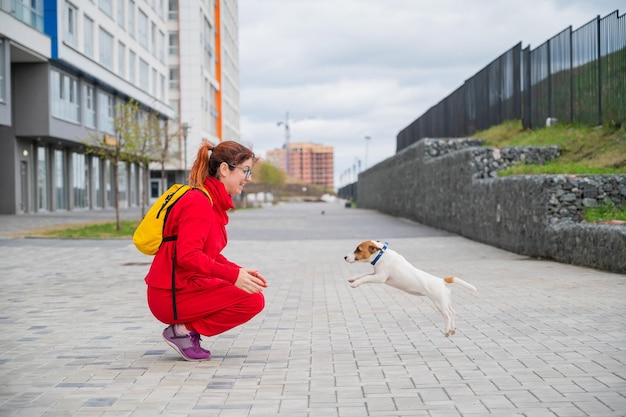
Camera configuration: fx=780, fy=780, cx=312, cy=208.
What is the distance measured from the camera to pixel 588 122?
64.8 ft

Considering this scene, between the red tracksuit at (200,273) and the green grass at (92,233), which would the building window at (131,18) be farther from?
the red tracksuit at (200,273)

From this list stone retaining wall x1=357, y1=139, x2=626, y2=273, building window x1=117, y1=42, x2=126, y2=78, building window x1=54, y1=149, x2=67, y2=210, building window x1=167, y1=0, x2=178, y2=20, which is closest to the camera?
stone retaining wall x1=357, y1=139, x2=626, y2=273

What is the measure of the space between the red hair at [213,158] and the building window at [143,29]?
4790cm

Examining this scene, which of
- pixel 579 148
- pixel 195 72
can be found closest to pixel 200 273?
pixel 579 148

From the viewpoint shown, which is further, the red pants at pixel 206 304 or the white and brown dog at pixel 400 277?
the white and brown dog at pixel 400 277

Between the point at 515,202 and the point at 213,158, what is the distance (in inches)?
460

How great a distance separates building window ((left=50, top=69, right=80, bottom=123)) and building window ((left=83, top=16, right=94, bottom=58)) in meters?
2.11

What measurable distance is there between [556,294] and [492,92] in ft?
64.8

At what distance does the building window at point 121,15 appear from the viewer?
152 ft

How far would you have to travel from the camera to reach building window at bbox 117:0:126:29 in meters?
46.3

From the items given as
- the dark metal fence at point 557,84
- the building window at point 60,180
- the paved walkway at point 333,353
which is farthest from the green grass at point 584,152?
the building window at point 60,180

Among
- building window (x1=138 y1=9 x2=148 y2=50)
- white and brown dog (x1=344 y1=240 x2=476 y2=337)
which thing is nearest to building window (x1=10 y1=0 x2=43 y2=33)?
building window (x1=138 y1=9 x2=148 y2=50)

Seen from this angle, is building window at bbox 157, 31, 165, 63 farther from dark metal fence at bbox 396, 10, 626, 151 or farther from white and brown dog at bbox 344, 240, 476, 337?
white and brown dog at bbox 344, 240, 476, 337

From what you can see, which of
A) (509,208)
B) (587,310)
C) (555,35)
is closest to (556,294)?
(587,310)
